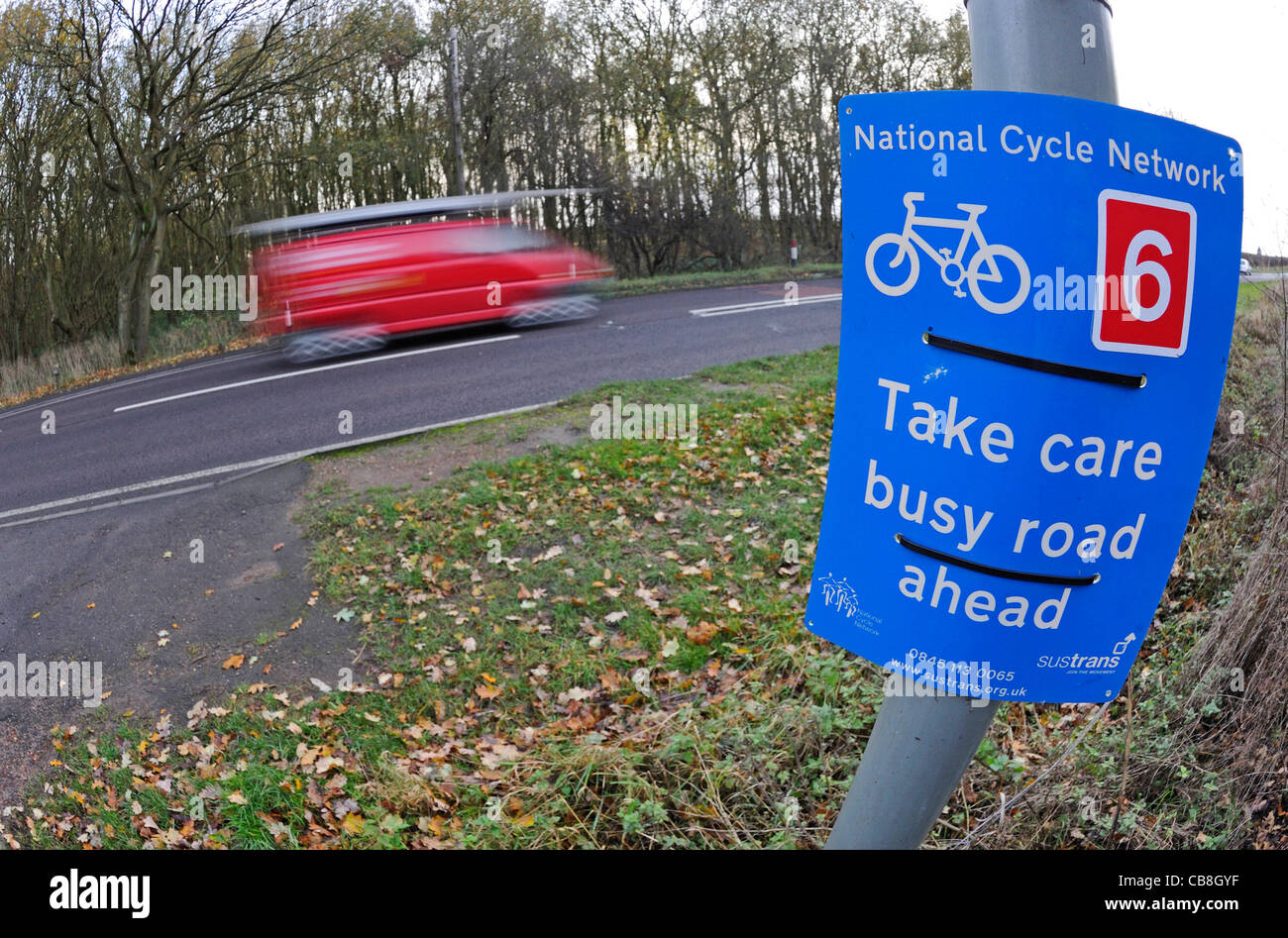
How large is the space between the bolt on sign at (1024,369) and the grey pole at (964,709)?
Result: 0.06m

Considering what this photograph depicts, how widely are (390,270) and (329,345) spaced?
1.61 meters

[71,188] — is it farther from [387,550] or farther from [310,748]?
[310,748]

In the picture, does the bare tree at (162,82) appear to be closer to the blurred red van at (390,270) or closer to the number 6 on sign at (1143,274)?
the blurred red van at (390,270)

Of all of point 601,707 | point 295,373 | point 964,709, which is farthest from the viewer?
point 295,373

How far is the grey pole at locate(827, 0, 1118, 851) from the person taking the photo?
1.23 metres

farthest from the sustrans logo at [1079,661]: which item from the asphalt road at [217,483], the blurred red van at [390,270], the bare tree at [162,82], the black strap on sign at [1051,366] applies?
the bare tree at [162,82]

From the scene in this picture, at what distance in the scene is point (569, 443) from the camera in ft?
27.1

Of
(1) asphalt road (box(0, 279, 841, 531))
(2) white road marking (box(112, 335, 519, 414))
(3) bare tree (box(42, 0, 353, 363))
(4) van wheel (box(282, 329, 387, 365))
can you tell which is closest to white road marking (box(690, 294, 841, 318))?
A: (1) asphalt road (box(0, 279, 841, 531))

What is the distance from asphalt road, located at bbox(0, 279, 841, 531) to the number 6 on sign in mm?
8488

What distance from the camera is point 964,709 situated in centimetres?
137

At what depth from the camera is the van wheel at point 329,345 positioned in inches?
514

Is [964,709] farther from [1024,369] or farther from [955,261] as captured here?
[955,261]

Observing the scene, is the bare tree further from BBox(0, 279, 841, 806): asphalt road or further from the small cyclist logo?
the small cyclist logo

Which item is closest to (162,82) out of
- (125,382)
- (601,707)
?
(125,382)
